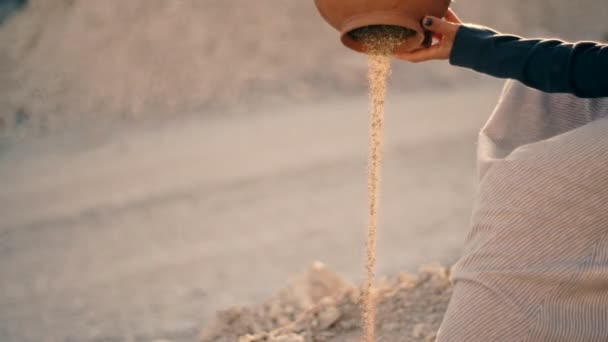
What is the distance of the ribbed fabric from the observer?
1.33m

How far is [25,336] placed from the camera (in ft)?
10.8

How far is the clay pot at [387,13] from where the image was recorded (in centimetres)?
173

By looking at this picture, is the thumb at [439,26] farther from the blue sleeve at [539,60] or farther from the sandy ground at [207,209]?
the sandy ground at [207,209]

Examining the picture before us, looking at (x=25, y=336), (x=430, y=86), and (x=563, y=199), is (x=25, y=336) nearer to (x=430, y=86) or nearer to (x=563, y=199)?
(x=563, y=199)

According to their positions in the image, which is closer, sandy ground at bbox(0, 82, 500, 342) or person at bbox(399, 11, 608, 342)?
person at bbox(399, 11, 608, 342)

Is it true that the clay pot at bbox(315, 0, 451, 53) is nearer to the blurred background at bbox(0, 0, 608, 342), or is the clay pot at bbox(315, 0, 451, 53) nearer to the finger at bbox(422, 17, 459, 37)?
the finger at bbox(422, 17, 459, 37)

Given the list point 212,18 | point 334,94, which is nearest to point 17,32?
point 212,18

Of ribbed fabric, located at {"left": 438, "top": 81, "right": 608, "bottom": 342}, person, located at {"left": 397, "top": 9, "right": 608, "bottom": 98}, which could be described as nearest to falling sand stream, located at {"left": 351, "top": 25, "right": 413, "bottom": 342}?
person, located at {"left": 397, "top": 9, "right": 608, "bottom": 98}

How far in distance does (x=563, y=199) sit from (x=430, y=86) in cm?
598

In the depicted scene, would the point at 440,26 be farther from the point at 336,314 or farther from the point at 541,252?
the point at 336,314

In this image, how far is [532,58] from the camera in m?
1.43

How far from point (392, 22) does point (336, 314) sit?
0.99 meters

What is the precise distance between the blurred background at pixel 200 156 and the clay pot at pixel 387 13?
1703 millimetres

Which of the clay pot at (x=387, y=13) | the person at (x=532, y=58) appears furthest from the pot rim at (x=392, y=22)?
the person at (x=532, y=58)
